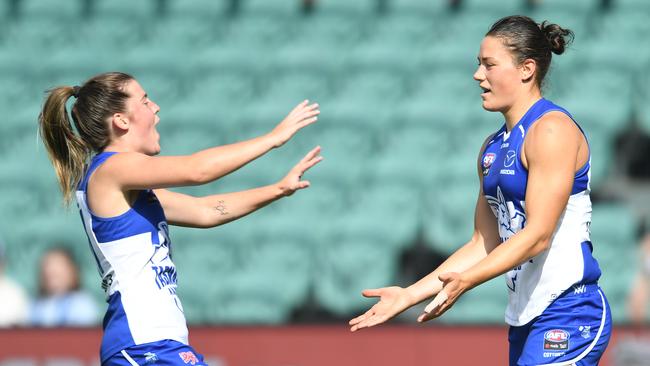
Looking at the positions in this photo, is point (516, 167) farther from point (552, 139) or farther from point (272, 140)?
point (272, 140)

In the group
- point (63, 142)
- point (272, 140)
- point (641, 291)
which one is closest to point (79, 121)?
point (63, 142)

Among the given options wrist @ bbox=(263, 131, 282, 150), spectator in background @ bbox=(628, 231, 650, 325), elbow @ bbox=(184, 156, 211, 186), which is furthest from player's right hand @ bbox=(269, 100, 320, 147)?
spectator in background @ bbox=(628, 231, 650, 325)

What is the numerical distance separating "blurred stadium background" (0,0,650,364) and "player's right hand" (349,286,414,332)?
163 inches

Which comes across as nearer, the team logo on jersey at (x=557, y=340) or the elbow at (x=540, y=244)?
the elbow at (x=540, y=244)

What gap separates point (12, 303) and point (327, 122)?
331 centimetres

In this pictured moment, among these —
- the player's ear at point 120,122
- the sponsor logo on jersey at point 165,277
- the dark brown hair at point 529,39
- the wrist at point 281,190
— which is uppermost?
the dark brown hair at point 529,39

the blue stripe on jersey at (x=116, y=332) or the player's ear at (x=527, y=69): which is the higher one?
the player's ear at (x=527, y=69)

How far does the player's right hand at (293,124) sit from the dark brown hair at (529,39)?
84 cm

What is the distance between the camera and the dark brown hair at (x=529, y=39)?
3.99 metres

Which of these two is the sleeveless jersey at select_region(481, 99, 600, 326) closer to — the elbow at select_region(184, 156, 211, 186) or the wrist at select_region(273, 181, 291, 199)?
the wrist at select_region(273, 181, 291, 199)

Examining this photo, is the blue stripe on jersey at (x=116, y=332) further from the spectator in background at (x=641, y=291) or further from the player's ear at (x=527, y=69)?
the spectator in background at (x=641, y=291)

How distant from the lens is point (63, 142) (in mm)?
4309

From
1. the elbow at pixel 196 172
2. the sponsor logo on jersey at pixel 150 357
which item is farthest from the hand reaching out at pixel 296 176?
the sponsor logo on jersey at pixel 150 357

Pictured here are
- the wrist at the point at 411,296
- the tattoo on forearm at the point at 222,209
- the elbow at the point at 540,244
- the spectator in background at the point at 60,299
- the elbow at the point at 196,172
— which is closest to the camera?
the elbow at the point at 540,244
